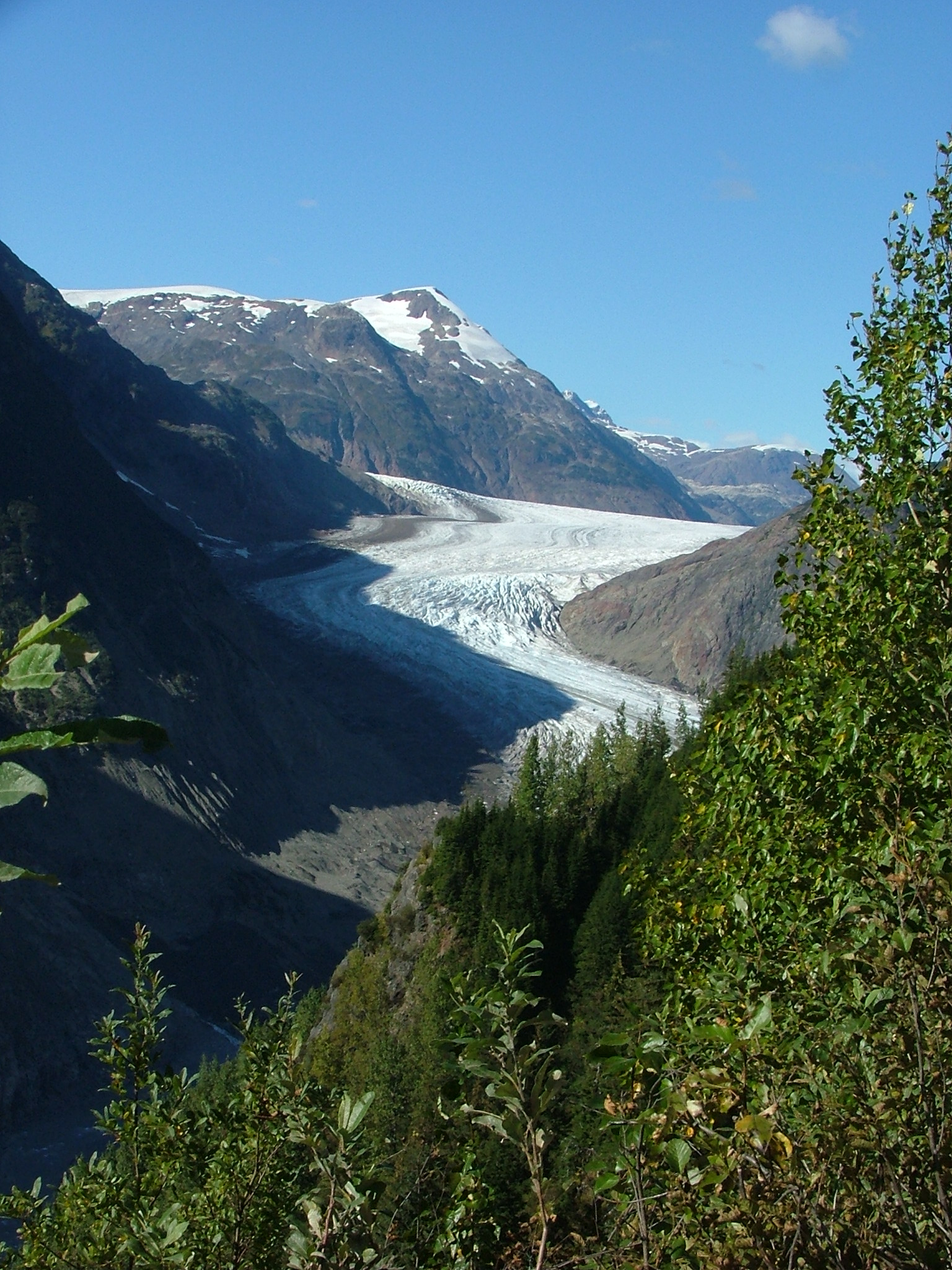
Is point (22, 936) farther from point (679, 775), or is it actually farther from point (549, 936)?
point (679, 775)

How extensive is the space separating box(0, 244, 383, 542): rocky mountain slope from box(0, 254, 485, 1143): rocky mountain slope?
2906cm

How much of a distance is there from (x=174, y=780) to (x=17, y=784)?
50.1 meters

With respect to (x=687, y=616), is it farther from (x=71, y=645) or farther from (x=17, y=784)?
(x=17, y=784)

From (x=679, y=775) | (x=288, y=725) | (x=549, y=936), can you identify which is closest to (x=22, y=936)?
(x=549, y=936)

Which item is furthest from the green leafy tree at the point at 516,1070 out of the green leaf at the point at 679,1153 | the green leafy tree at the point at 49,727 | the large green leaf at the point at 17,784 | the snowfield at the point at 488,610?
the snowfield at the point at 488,610

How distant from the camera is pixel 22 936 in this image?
35469 mm

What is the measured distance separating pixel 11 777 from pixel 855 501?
6059mm

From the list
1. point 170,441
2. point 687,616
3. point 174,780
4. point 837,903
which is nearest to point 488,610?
point 687,616

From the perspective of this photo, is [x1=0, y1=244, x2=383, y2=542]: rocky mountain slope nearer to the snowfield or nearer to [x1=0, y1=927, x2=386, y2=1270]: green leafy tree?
the snowfield

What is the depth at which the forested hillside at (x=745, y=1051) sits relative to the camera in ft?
9.30

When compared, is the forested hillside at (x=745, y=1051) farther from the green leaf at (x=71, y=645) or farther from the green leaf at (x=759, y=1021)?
the green leaf at (x=71, y=645)

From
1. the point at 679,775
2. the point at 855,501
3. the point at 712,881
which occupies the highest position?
the point at 855,501

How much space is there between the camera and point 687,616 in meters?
74.5

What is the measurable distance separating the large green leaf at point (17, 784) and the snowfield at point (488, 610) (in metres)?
55.5
